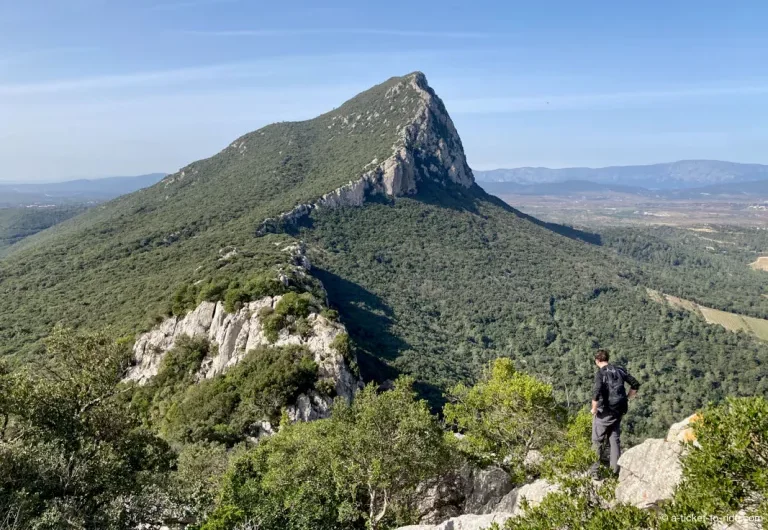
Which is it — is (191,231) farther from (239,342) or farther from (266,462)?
(266,462)

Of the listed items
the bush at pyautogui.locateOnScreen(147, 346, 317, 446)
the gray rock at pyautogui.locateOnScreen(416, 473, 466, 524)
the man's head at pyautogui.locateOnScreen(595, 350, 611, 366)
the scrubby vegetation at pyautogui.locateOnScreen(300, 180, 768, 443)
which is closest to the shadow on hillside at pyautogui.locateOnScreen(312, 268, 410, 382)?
the scrubby vegetation at pyautogui.locateOnScreen(300, 180, 768, 443)

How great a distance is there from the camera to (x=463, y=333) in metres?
96.3

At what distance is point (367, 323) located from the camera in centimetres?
Answer: 8000

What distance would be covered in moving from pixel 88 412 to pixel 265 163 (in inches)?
5621

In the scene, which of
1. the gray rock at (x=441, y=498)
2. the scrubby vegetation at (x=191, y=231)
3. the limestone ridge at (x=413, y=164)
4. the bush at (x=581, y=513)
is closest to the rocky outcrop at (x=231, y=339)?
the scrubby vegetation at (x=191, y=231)

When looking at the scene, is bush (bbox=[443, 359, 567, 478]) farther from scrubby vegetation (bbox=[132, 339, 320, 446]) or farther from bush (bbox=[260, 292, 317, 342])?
bush (bbox=[260, 292, 317, 342])

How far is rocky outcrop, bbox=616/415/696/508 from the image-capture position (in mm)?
11107

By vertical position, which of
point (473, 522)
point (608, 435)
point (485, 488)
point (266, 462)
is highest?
point (608, 435)

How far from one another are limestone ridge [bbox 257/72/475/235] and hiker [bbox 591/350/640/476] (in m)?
90.7

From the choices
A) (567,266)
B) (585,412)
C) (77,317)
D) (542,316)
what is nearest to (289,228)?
(77,317)

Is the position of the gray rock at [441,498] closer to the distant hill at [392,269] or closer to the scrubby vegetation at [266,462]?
the scrubby vegetation at [266,462]

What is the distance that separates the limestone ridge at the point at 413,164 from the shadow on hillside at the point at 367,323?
22.7 metres

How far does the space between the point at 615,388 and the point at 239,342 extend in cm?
4351

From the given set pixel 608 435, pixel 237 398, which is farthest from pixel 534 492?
pixel 237 398
